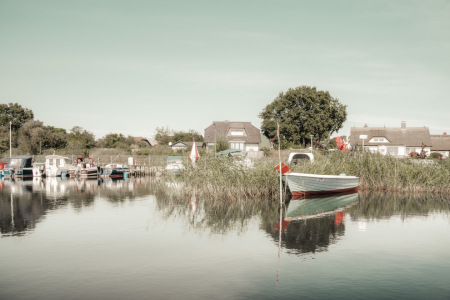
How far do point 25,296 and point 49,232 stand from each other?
5.93 m

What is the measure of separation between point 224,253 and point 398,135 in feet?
269

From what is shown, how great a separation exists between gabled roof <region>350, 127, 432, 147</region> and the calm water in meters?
68.3

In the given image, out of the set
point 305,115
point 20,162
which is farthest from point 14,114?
point 305,115

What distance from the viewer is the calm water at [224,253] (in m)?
7.47

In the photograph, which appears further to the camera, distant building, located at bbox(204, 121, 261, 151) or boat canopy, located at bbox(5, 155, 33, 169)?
distant building, located at bbox(204, 121, 261, 151)

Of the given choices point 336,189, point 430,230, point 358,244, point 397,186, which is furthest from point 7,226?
point 397,186

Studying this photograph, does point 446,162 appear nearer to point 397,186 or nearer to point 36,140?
point 397,186

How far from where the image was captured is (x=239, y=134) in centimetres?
8081

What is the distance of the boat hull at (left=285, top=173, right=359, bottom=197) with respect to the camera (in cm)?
2108

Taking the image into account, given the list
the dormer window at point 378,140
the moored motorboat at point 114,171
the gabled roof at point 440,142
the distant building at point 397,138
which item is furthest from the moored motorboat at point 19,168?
the gabled roof at point 440,142

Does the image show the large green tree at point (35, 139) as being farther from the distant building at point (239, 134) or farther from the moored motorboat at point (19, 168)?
the distant building at point (239, 134)

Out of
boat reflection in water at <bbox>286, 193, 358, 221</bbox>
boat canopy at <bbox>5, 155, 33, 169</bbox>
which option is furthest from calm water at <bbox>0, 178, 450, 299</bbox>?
boat canopy at <bbox>5, 155, 33, 169</bbox>

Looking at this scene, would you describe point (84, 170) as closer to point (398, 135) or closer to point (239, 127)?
point (239, 127)

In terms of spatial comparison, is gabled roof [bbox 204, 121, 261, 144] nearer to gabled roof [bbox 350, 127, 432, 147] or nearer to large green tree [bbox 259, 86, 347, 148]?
large green tree [bbox 259, 86, 347, 148]
